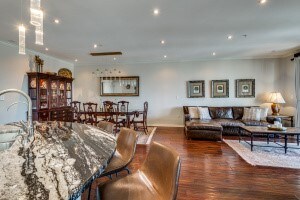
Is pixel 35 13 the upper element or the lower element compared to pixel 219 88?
upper

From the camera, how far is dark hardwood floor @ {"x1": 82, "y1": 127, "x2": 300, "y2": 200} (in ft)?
7.17

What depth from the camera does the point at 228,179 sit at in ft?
8.43

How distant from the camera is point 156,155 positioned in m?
1.31

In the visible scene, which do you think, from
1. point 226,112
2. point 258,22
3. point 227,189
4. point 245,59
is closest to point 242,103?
point 226,112

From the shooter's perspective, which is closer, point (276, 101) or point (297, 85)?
point (297, 85)

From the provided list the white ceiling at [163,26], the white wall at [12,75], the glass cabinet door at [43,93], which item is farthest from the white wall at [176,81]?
the white wall at [12,75]

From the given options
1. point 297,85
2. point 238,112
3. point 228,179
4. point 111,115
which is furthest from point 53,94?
point 297,85

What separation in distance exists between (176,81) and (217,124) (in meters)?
2.67

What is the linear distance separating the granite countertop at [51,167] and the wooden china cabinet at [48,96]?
4386 millimetres

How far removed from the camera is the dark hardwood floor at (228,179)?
219 centimetres

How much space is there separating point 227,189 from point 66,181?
2261 mm

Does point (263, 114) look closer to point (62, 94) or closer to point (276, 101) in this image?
point (276, 101)

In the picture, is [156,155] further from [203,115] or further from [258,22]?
[203,115]

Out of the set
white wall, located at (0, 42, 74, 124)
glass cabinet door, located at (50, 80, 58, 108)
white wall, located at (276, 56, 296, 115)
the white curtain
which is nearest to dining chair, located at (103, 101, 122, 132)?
glass cabinet door, located at (50, 80, 58, 108)
